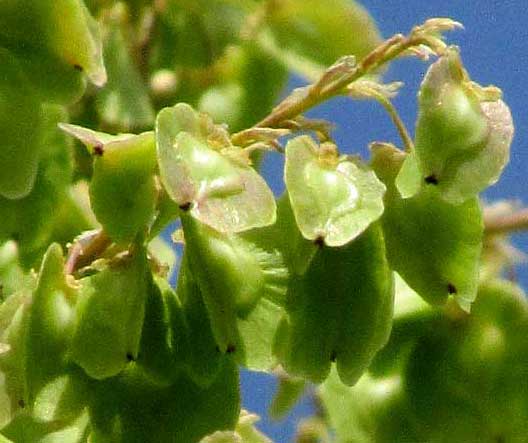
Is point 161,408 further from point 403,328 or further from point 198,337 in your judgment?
point 403,328

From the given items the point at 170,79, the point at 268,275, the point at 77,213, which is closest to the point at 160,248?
the point at 77,213

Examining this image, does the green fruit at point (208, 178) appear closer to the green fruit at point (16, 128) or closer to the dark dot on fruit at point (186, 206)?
the dark dot on fruit at point (186, 206)

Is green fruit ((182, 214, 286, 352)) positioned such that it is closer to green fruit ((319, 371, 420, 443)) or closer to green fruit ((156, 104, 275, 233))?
green fruit ((156, 104, 275, 233))

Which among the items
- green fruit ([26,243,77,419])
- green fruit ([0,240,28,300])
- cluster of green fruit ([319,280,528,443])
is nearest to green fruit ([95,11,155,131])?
green fruit ([0,240,28,300])

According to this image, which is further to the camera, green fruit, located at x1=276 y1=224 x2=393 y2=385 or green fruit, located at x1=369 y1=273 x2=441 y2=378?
green fruit, located at x1=369 y1=273 x2=441 y2=378

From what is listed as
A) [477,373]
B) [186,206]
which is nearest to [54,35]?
[186,206]

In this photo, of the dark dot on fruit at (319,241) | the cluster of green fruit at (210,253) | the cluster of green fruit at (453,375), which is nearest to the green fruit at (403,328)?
the cluster of green fruit at (453,375)

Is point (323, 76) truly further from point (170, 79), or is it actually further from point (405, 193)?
point (170, 79)
